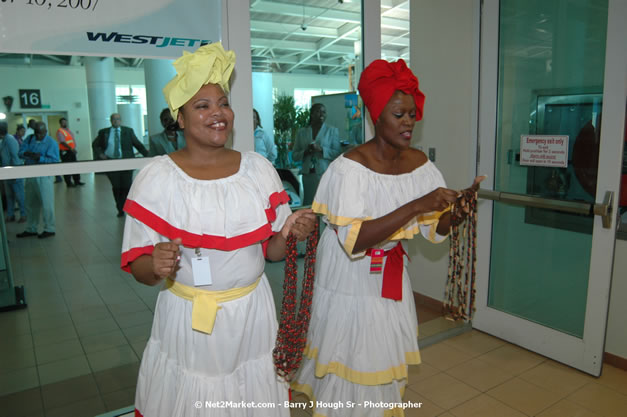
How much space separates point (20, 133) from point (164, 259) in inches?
50.1

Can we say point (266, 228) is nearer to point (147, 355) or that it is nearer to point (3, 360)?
point (147, 355)

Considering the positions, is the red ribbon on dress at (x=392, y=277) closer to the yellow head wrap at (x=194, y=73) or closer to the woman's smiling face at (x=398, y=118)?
the woman's smiling face at (x=398, y=118)

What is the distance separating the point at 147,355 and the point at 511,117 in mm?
3077

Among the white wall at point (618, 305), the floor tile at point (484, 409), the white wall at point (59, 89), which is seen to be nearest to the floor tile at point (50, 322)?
the white wall at point (59, 89)

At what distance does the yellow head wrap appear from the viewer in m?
1.58

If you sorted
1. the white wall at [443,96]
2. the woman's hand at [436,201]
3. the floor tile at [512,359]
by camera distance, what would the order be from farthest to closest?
1. the white wall at [443,96]
2. the floor tile at [512,359]
3. the woman's hand at [436,201]

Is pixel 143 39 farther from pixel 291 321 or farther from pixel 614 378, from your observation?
pixel 614 378

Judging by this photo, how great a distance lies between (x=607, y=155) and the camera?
291 cm

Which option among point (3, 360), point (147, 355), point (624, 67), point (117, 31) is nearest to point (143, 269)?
point (147, 355)

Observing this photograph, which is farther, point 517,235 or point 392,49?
point 392,49

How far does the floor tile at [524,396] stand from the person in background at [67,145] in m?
2.79

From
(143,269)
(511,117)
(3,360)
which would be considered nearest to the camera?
(143,269)

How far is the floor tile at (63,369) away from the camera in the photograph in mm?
2676

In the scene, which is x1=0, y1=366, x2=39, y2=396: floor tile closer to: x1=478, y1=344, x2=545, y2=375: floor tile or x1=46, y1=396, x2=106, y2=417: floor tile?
x1=46, y1=396, x2=106, y2=417: floor tile
